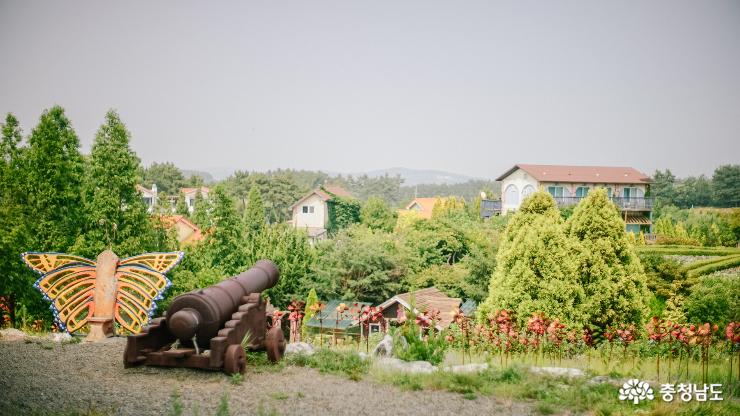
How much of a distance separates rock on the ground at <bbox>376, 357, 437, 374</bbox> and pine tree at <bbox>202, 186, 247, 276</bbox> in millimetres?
14449

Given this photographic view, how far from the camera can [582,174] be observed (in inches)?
1511

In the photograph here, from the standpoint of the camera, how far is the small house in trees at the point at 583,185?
3512cm

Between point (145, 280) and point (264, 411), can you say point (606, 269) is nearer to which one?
point (264, 411)

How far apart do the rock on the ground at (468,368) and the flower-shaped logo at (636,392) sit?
65.3 inches

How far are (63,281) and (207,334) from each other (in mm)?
3571

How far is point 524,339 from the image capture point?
26.8 ft

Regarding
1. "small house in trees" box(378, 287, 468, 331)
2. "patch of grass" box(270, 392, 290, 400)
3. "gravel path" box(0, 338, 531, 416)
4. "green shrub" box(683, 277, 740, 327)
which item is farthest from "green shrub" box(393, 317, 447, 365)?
"small house in trees" box(378, 287, 468, 331)

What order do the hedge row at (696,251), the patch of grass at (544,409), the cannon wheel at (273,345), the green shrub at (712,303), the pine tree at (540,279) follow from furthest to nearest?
1. the hedge row at (696,251)
2. the green shrub at (712,303)
3. the pine tree at (540,279)
4. the cannon wheel at (273,345)
5. the patch of grass at (544,409)

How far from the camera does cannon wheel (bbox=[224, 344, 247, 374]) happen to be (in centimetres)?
678

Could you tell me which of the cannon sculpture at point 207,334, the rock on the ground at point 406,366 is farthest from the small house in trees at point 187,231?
the rock on the ground at point 406,366

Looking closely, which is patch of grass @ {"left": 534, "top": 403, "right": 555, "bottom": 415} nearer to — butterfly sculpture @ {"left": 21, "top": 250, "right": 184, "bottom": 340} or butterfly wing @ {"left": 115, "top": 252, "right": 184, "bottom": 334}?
butterfly wing @ {"left": 115, "top": 252, "right": 184, "bottom": 334}

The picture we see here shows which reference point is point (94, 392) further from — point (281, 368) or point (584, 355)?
point (584, 355)

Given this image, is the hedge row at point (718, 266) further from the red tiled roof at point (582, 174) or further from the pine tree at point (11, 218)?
the pine tree at point (11, 218)

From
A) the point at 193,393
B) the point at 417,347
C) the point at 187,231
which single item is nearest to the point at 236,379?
the point at 193,393
